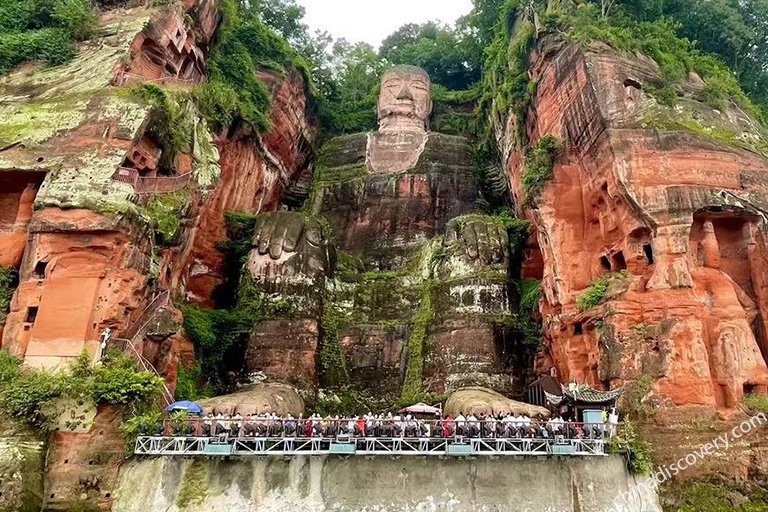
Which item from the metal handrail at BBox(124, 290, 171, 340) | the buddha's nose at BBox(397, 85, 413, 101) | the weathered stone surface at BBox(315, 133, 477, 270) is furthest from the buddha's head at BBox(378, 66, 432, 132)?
the metal handrail at BBox(124, 290, 171, 340)

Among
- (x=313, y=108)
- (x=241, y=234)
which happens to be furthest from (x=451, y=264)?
(x=313, y=108)

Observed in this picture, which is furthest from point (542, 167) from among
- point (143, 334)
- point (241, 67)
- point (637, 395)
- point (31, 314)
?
point (31, 314)

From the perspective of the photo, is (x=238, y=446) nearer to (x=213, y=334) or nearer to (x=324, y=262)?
(x=213, y=334)

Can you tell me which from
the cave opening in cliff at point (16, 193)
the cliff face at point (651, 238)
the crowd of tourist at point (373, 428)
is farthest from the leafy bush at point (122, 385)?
the cliff face at point (651, 238)

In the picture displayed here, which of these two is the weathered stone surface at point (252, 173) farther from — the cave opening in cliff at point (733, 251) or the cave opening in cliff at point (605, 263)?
the cave opening in cliff at point (733, 251)

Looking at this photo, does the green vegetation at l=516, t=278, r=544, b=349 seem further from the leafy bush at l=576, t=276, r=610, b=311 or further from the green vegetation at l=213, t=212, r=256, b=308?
the green vegetation at l=213, t=212, r=256, b=308

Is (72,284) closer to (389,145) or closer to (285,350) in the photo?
(285,350)
